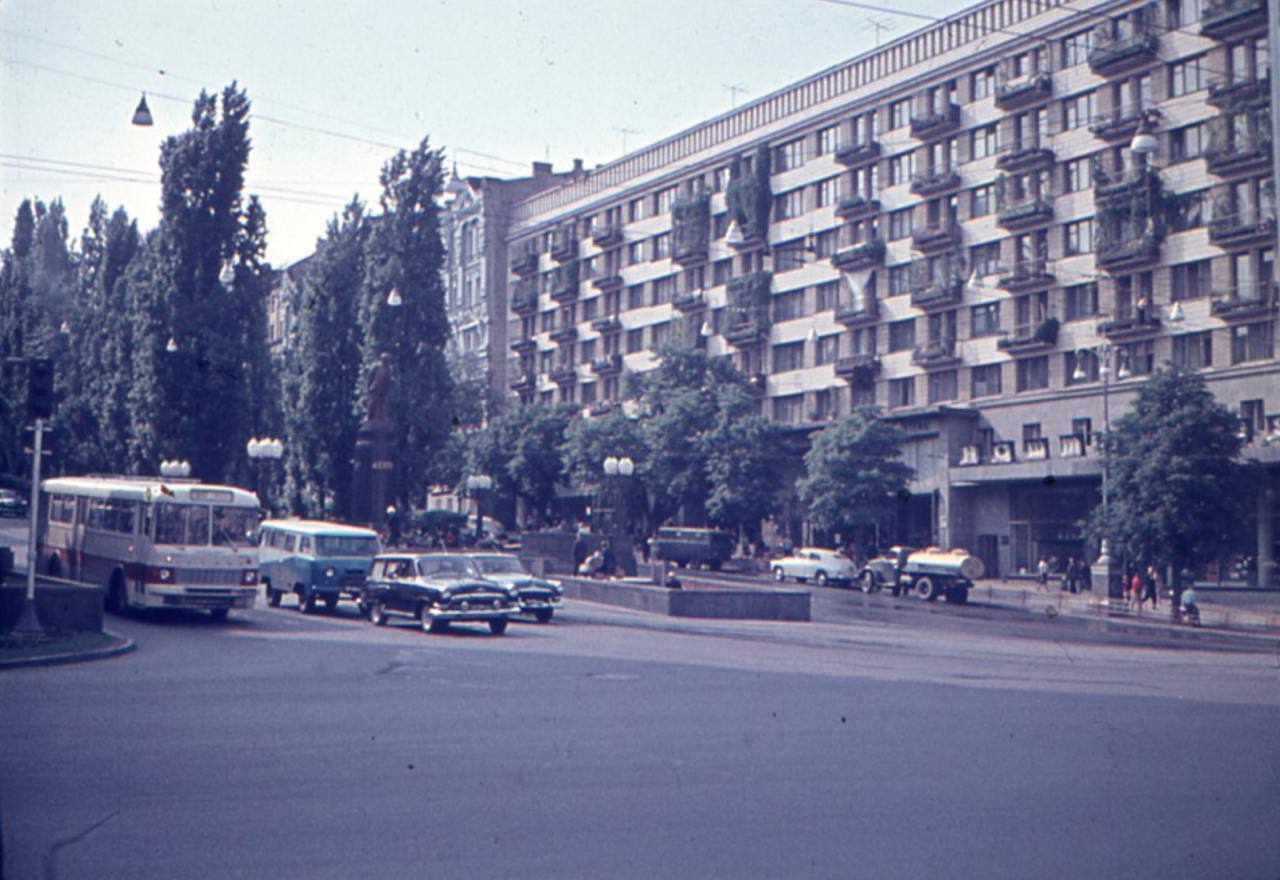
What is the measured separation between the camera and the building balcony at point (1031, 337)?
2287 inches

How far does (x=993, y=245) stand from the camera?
62.0 metres

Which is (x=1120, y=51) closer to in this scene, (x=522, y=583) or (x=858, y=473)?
(x=858, y=473)

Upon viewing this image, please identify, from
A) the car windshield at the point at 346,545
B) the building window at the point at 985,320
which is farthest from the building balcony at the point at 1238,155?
the car windshield at the point at 346,545

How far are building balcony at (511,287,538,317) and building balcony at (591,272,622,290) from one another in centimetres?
805

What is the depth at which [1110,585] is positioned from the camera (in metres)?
50.3

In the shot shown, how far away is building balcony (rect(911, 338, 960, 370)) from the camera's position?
63.6 meters

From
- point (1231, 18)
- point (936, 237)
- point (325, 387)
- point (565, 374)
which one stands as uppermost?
point (1231, 18)

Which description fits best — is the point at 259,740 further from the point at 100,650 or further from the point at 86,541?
the point at 86,541

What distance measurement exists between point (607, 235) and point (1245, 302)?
43.5 metres

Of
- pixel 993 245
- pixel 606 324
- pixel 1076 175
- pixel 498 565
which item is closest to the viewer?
pixel 498 565

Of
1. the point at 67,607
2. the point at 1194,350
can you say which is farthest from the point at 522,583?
the point at 1194,350

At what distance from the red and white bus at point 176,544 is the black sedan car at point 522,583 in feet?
14.4

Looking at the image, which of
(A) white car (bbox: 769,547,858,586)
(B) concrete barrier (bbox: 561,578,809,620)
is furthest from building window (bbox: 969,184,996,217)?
(B) concrete barrier (bbox: 561,578,809,620)

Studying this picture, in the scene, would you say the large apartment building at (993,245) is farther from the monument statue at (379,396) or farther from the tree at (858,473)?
the monument statue at (379,396)
